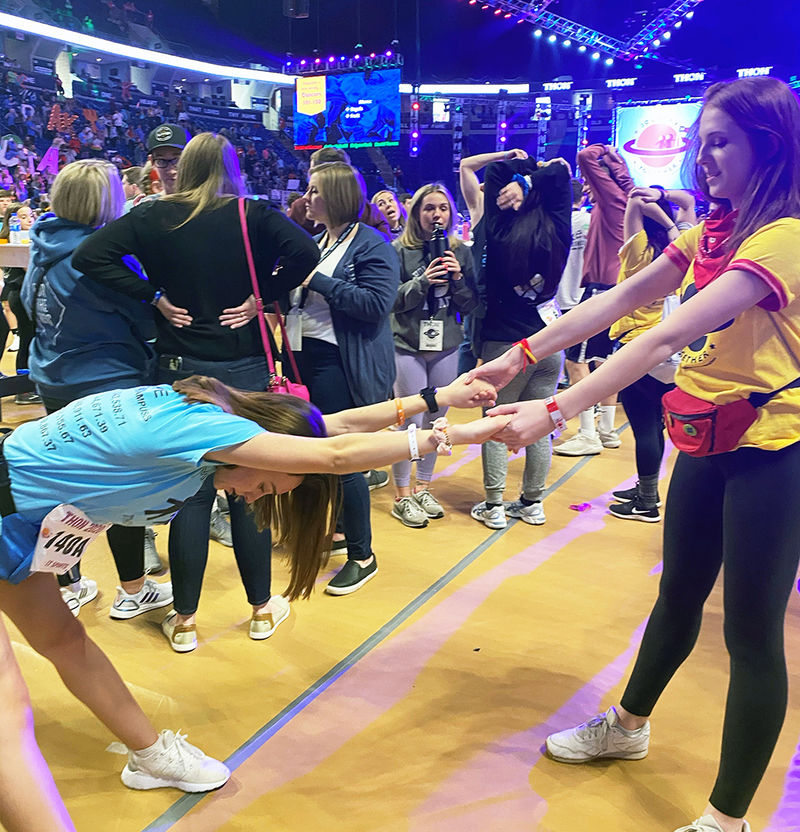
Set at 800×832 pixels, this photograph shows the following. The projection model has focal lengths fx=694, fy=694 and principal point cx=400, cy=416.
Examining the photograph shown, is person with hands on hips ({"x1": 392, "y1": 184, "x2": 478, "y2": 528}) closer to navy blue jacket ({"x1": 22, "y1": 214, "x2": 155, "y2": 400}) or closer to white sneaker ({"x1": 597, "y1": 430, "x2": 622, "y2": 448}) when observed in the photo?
navy blue jacket ({"x1": 22, "y1": 214, "x2": 155, "y2": 400})

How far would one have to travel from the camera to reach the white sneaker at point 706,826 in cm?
158

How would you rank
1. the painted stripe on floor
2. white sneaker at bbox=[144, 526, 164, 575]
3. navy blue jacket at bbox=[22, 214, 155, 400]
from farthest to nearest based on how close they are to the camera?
white sneaker at bbox=[144, 526, 164, 575]
navy blue jacket at bbox=[22, 214, 155, 400]
the painted stripe on floor

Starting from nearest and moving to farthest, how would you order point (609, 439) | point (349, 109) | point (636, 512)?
point (636, 512) → point (609, 439) → point (349, 109)

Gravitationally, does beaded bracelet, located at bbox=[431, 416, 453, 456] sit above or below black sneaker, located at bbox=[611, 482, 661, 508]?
above

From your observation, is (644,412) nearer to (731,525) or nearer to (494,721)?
(494,721)

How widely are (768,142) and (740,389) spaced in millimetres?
491

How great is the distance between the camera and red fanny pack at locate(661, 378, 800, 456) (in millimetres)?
1413

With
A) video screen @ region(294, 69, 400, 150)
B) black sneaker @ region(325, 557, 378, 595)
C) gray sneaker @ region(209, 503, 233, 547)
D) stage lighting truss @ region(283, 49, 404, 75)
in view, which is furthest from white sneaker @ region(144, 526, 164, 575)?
stage lighting truss @ region(283, 49, 404, 75)

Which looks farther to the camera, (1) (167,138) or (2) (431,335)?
(2) (431,335)

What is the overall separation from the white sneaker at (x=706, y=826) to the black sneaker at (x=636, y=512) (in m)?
2.13

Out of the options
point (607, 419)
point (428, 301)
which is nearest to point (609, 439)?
point (607, 419)

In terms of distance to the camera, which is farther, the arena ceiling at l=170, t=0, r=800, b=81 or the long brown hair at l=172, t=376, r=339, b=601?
the arena ceiling at l=170, t=0, r=800, b=81

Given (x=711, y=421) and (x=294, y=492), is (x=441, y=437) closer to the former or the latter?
(x=294, y=492)

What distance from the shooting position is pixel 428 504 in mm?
3707
